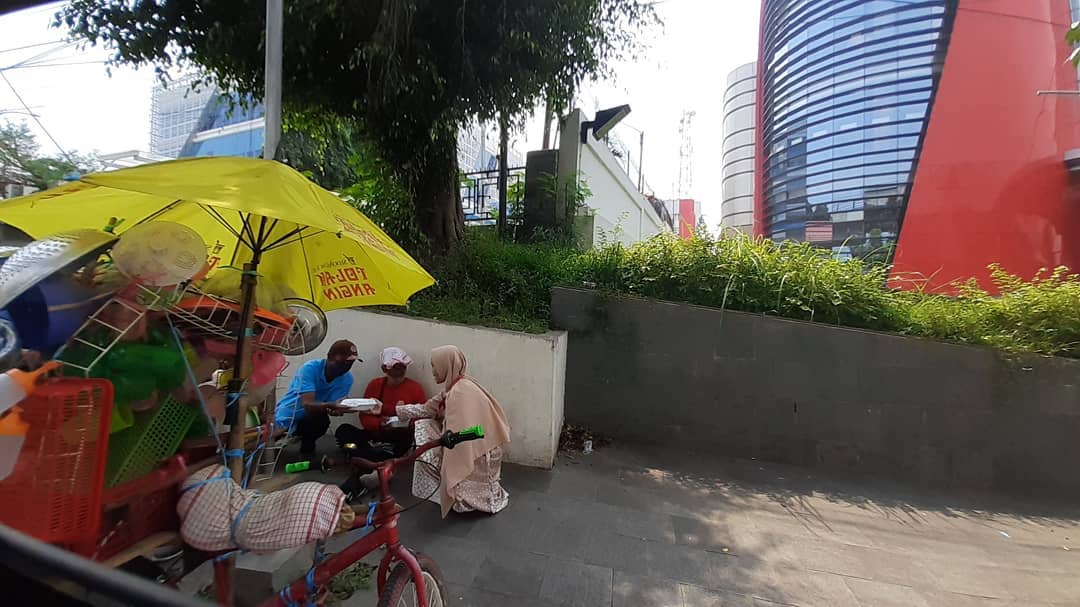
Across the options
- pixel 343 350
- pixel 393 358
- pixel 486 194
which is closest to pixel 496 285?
pixel 393 358

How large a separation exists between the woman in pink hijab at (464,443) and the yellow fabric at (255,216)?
3.22ft

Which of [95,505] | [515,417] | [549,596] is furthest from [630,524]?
[95,505]

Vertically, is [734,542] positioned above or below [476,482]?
below

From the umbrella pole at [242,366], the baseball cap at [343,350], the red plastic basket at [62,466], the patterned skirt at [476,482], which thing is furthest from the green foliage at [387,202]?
the red plastic basket at [62,466]

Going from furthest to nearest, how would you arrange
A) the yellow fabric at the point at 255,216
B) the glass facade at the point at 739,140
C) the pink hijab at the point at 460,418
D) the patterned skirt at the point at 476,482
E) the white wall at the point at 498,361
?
the glass facade at the point at 739,140 → the white wall at the point at 498,361 → the patterned skirt at the point at 476,482 → the pink hijab at the point at 460,418 → the yellow fabric at the point at 255,216

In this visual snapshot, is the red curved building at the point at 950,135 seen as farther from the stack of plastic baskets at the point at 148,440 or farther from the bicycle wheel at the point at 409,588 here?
the stack of plastic baskets at the point at 148,440

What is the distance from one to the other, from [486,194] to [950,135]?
7.73 meters

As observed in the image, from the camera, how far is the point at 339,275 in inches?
92.7

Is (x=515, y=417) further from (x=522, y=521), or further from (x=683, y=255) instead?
(x=683, y=255)

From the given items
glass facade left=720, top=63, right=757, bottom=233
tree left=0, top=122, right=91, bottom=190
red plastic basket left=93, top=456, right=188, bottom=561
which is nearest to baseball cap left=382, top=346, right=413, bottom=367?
red plastic basket left=93, top=456, right=188, bottom=561

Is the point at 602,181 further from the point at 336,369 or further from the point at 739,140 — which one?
the point at 739,140

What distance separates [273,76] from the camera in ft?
12.9

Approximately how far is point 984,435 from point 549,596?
4.46 metres

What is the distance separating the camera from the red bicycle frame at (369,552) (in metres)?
1.68
